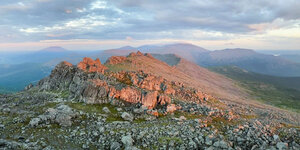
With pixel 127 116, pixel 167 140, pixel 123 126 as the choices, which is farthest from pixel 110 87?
Result: pixel 167 140

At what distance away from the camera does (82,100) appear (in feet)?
105

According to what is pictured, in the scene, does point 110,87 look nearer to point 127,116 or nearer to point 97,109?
point 97,109

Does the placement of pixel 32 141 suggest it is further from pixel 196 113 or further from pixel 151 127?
pixel 196 113

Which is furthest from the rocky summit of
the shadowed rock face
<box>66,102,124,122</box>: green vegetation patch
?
the shadowed rock face

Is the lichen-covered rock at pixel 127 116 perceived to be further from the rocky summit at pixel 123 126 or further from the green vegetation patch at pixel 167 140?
the green vegetation patch at pixel 167 140

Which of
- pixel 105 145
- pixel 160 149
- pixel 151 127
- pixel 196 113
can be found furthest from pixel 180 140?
pixel 196 113

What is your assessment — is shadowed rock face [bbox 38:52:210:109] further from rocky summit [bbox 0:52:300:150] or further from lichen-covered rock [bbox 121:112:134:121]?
lichen-covered rock [bbox 121:112:134:121]

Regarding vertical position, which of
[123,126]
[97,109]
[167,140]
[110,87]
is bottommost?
[167,140]

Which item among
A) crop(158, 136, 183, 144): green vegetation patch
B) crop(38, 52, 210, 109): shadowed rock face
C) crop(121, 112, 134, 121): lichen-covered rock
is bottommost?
crop(158, 136, 183, 144): green vegetation patch

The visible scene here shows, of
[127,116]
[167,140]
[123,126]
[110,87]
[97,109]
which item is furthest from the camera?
[110,87]

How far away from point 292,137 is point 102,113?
95.3ft

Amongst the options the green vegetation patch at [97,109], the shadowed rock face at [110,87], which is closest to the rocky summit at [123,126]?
the green vegetation patch at [97,109]

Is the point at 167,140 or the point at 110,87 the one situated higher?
the point at 110,87

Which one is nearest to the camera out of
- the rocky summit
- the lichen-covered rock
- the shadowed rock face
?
the rocky summit
